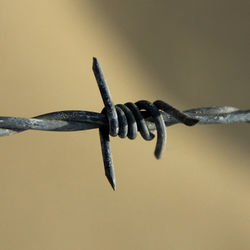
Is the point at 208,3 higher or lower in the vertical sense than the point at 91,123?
higher

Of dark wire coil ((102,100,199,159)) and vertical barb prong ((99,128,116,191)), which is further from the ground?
dark wire coil ((102,100,199,159))

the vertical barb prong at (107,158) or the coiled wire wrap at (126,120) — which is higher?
the coiled wire wrap at (126,120)

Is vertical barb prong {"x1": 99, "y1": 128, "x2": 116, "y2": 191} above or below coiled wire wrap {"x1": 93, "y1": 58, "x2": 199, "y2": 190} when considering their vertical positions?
below

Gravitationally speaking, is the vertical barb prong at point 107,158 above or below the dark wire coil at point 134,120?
below

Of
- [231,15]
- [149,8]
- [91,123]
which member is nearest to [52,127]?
[91,123]

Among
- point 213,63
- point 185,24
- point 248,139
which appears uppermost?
point 185,24

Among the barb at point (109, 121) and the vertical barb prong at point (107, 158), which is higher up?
the barb at point (109, 121)

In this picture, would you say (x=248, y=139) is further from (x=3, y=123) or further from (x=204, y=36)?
(x=3, y=123)

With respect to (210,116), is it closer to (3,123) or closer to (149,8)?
(3,123)

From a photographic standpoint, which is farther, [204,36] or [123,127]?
[204,36]

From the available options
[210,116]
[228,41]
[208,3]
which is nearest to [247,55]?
[228,41]
